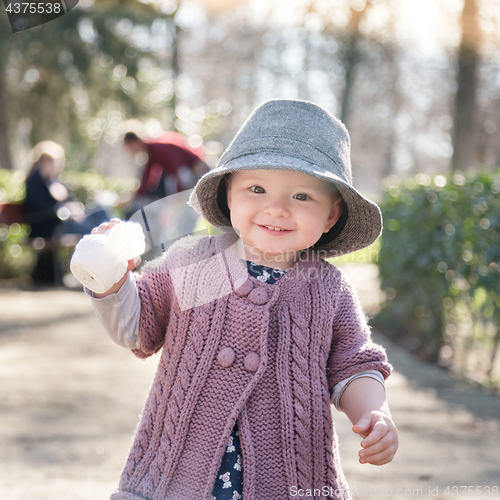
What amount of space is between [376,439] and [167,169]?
4.86 metres

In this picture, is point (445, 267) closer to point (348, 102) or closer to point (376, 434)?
point (376, 434)

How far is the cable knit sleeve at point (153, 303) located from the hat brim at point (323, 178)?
0.90 ft

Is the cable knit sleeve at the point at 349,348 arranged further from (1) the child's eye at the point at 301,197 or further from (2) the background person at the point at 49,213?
(2) the background person at the point at 49,213

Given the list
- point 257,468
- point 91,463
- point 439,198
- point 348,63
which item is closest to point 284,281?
point 257,468

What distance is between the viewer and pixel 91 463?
2.70m

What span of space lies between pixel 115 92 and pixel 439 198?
11213 mm

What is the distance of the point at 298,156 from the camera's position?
5.12 feet

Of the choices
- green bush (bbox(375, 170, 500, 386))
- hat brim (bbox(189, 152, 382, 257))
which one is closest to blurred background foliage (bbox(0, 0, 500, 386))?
green bush (bbox(375, 170, 500, 386))

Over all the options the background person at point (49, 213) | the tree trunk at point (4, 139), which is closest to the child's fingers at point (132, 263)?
the background person at point (49, 213)

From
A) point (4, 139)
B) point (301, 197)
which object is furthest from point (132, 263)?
point (4, 139)

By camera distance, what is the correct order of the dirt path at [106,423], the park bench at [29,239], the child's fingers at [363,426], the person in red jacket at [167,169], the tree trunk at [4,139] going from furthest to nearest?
the tree trunk at [4,139] → the park bench at [29,239] → the person in red jacket at [167,169] → the dirt path at [106,423] → the child's fingers at [363,426]

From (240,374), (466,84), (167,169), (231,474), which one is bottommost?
(231,474)

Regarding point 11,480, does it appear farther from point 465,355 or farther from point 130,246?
point 465,355

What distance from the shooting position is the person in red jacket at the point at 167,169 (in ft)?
19.0
